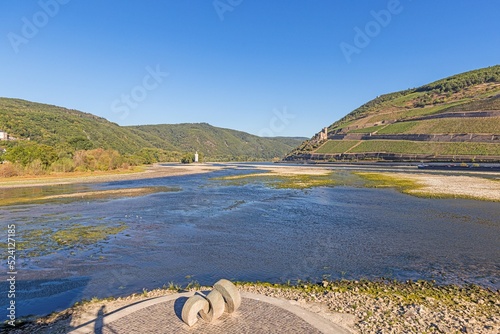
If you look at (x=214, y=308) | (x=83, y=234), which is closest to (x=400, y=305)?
(x=214, y=308)

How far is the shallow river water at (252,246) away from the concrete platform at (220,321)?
13.8 ft

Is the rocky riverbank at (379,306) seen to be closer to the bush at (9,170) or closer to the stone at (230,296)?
the stone at (230,296)

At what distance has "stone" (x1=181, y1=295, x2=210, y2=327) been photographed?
1033cm

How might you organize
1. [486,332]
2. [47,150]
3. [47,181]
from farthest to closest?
[47,150]
[47,181]
[486,332]

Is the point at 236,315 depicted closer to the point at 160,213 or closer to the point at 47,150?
the point at 160,213

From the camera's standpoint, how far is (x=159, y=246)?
23.2 m

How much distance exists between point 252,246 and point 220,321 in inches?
496

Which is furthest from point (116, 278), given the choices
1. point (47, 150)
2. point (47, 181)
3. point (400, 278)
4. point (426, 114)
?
point (426, 114)

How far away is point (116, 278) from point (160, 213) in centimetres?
1990

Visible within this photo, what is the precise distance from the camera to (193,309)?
1041 cm

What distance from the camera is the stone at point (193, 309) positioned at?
1033cm

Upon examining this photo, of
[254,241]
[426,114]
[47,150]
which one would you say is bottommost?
[254,241]

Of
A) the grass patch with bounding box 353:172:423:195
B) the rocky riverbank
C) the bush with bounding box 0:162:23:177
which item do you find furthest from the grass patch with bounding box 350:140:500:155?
the bush with bounding box 0:162:23:177

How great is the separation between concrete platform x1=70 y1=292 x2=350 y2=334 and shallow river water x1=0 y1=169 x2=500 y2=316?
4.20 meters
